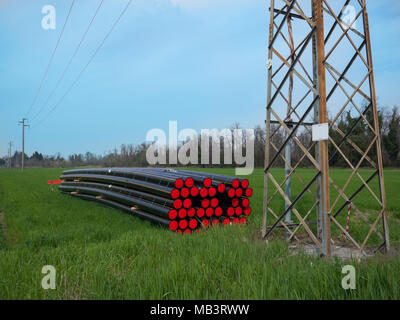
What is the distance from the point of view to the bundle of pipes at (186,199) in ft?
24.7

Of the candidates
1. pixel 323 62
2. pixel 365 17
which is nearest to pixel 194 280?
pixel 323 62

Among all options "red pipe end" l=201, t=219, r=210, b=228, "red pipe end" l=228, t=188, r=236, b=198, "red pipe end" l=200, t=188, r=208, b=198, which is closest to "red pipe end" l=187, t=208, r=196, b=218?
"red pipe end" l=201, t=219, r=210, b=228

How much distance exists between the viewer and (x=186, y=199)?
25.1 ft

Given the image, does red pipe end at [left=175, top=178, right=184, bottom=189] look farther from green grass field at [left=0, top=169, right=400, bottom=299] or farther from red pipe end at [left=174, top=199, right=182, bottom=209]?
green grass field at [left=0, top=169, right=400, bottom=299]

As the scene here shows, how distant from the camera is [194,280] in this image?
3.64 meters

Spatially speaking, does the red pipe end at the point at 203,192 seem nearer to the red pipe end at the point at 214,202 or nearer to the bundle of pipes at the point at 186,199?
the bundle of pipes at the point at 186,199

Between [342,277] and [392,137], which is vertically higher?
[392,137]

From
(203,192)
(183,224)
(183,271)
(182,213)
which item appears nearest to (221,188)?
(203,192)

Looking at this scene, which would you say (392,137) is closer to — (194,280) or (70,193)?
(70,193)

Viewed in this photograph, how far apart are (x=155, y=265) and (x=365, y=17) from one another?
22.2 ft

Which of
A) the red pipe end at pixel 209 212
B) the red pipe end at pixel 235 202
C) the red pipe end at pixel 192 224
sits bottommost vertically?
the red pipe end at pixel 192 224

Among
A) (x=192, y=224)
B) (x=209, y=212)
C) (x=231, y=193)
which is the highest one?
(x=231, y=193)

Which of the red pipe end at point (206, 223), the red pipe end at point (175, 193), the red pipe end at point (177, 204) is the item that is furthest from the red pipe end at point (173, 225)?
the red pipe end at point (206, 223)

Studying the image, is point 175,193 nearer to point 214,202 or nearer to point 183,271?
point 214,202
